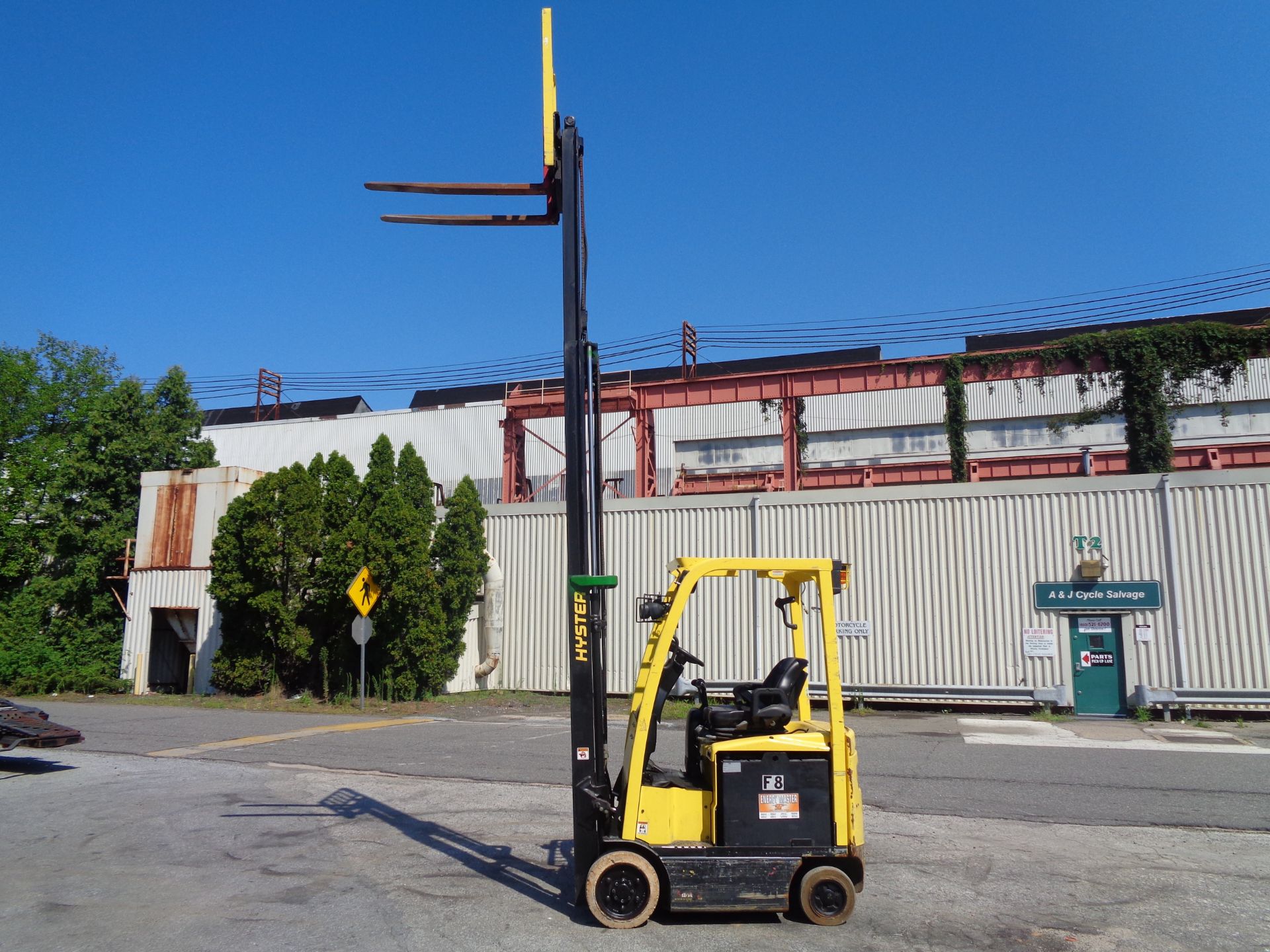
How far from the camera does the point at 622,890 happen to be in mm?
5852

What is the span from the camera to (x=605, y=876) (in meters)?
5.84

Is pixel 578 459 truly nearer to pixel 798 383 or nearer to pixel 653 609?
pixel 653 609

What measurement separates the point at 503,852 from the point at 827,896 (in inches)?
123

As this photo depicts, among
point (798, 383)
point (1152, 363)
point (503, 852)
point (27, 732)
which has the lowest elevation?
point (503, 852)

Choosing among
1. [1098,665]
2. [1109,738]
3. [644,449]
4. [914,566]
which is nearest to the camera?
[1109,738]

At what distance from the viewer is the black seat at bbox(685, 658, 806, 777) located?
603cm

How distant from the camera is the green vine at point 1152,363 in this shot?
74.7ft

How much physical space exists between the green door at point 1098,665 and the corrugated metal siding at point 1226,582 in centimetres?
129

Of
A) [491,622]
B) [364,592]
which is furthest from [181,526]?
[491,622]

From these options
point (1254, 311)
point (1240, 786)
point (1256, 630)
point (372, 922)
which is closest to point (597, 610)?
point (372, 922)

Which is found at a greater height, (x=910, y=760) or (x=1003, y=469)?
(x=1003, y=469)

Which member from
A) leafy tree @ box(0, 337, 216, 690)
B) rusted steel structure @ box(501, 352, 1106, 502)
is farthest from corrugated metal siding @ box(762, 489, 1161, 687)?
leafy tree @ box(0, 337, 216, 690)

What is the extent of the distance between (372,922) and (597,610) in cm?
250

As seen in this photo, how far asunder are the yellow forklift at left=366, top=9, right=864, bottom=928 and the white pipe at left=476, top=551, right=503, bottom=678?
55.5 ft
